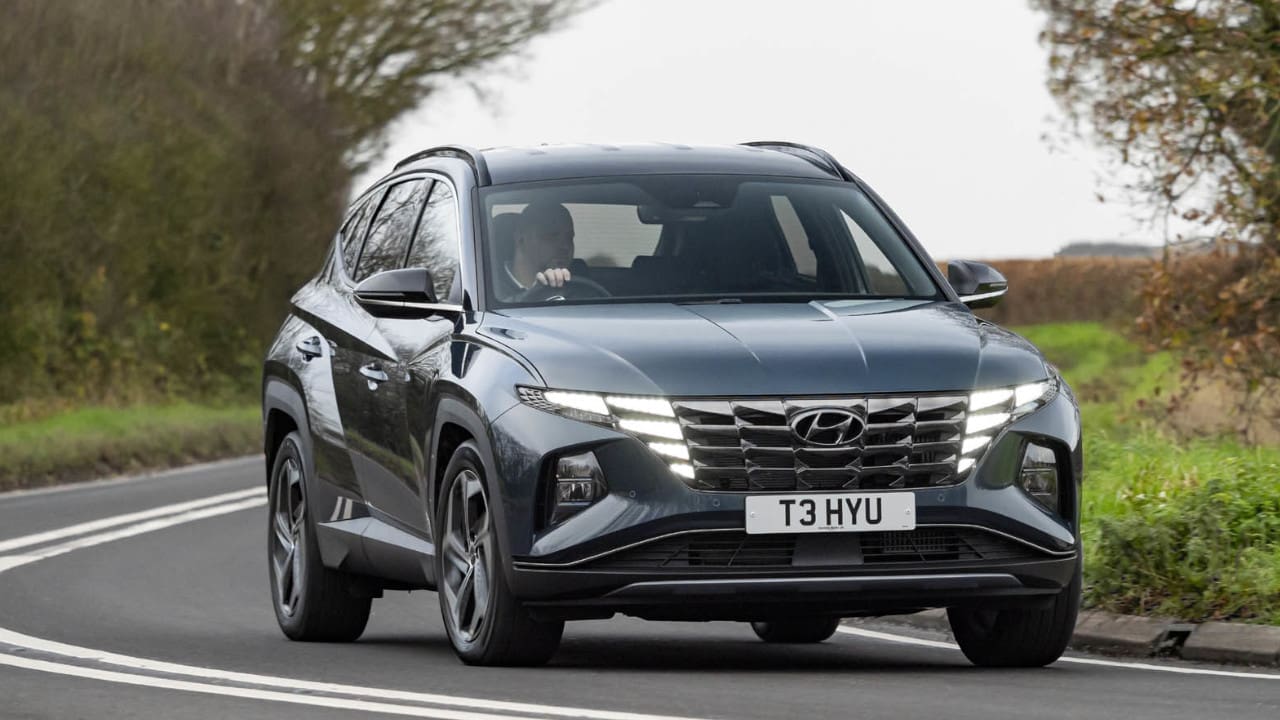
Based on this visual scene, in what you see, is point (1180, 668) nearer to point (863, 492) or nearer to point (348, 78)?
point (863, 492)

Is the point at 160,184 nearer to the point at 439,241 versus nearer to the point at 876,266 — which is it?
the point at 439,241

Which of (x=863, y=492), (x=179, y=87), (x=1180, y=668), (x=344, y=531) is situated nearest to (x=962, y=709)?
(x=863, y=492)

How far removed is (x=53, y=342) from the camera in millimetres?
29547

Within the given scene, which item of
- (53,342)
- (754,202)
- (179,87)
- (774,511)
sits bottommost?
(53,342)

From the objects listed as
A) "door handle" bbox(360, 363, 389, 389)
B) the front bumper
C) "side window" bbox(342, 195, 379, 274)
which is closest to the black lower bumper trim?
the front bumper

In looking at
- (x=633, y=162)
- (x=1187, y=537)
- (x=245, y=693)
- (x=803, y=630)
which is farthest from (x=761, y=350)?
(x=1187, y=537)

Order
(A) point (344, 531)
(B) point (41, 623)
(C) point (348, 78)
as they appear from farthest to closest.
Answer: (C) point (348, 78) → (B) point (41, 623) → (A) point (344, 531)

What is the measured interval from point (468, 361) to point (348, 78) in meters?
33.6

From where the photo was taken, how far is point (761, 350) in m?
7.86

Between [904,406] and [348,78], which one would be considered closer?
[904,406]

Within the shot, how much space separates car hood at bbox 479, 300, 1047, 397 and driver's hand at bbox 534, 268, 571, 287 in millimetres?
324

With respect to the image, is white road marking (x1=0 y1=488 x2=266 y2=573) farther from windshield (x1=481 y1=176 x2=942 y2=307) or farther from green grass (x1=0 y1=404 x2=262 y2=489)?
windshield (x1=481 y1=176 x2=942 y2=307)

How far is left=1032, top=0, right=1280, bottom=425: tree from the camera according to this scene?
15883mm

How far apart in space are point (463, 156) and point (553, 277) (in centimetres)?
106
